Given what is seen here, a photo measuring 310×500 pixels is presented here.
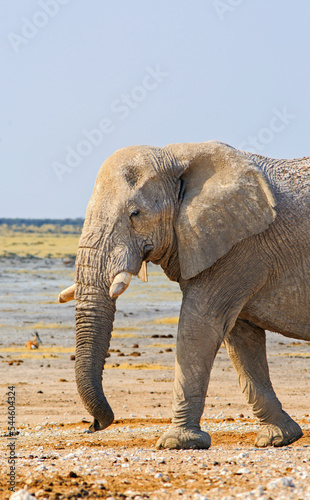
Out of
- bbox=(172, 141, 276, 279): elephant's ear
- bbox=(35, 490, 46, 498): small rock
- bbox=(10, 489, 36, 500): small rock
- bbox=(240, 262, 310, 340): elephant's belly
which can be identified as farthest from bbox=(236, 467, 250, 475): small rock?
bbox=(240, 262, 310, 340): elephant's belly

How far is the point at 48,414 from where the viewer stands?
10.4m

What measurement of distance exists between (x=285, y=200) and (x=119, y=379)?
6.19 m

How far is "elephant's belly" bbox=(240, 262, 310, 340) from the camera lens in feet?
25.2

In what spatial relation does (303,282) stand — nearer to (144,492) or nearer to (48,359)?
(144,492)

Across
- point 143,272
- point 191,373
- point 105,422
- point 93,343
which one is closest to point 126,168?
point 143,272

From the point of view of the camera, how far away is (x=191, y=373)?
722 cm

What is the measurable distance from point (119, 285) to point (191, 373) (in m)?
1.07

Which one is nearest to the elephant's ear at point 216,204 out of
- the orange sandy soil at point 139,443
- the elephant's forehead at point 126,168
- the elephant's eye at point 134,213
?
the elephant's forehead at point 126,168

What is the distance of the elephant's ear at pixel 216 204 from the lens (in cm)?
729

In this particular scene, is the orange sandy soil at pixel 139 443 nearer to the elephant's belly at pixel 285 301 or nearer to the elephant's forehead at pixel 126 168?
the elephant's belly at pixel 285 301

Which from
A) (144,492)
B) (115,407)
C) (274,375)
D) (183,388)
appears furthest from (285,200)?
(274,375)

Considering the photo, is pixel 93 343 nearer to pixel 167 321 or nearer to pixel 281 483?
pixel 281 483

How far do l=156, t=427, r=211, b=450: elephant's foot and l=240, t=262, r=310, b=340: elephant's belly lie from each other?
1241 millimetres

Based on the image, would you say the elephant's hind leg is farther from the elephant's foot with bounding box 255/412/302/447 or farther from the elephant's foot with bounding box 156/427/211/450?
the elephant's foot with bounding box 156/427/211/450
